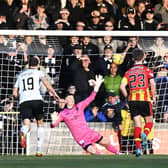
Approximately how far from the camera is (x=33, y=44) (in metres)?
13.5

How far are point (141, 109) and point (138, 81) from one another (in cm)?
43

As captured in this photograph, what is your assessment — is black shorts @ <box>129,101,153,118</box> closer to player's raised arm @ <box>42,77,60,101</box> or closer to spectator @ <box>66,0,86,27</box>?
player's raised arm @ <box>42,77,60,101</box>

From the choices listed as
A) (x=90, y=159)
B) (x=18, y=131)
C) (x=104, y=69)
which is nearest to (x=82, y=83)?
(x=104, y=69)

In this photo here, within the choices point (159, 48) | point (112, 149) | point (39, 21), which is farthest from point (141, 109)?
point (39, 21)

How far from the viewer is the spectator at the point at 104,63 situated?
13.3 meters

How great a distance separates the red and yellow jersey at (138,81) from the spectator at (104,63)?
0.78 metres

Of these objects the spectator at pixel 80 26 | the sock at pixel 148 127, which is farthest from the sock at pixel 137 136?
the spectator at pixel 80 26

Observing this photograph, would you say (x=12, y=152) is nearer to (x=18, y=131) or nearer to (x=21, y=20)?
(x=18, y=131)

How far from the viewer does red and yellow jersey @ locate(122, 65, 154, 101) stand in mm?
12461

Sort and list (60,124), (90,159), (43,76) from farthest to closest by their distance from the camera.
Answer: (60,124), (43,76), (90,159)

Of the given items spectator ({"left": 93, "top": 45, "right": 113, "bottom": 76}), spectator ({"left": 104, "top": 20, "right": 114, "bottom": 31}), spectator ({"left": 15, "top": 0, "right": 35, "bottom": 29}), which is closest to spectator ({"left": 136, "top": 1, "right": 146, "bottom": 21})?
spectator ({"left": 104, "top": 20, "right": 114, "bottom": 31})

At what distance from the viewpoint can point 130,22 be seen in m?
14.5

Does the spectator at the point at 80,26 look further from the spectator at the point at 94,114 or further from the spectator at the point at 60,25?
the spectator at the point at 94,114

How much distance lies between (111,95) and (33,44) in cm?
155
